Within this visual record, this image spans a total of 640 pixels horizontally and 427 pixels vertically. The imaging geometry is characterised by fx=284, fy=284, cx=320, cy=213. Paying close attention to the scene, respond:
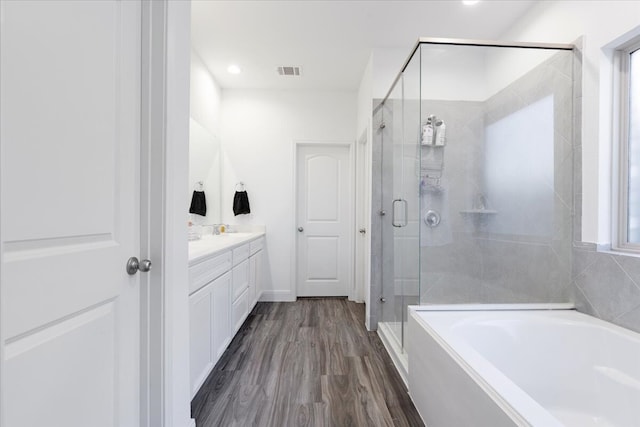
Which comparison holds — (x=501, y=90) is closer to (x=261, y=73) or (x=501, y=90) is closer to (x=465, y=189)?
(x=465, y=189)

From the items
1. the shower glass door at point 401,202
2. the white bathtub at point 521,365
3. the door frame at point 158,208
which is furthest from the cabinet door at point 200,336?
the shower glass door at point 401,202

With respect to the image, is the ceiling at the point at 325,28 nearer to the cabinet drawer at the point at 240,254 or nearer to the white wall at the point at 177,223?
the white wall at the point at 177,223

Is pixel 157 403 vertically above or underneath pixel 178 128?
underneath

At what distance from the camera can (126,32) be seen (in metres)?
0.97

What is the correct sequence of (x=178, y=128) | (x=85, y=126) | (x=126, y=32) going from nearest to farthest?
1. (x=85, y=126)
2. (x=126, y=32)
3. (x=178, y=128)

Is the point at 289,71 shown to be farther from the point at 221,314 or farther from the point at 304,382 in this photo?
the point at 304,382

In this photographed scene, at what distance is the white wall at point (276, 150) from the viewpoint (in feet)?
11.4

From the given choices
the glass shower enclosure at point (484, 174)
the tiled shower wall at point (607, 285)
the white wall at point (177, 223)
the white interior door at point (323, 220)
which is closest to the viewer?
the white wall at point (177, 223)

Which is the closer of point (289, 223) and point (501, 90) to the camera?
point (501, 90)

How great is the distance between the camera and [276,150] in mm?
3494

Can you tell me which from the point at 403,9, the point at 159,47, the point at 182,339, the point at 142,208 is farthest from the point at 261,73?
the point at 182,339

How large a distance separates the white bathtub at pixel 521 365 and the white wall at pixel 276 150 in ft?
7.00

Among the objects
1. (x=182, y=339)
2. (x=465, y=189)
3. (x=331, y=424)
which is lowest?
(x=331, y=424)

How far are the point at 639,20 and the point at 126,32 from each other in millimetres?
2180
